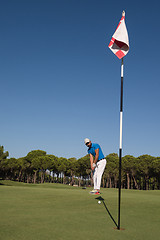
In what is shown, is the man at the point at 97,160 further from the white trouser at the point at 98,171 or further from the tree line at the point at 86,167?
the tree line at the point at 86,167

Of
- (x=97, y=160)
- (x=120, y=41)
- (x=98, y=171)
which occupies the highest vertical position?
(x=120, y=41)

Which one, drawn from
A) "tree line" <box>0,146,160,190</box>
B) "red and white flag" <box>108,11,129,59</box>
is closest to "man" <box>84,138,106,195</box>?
"red and white flag" <box>108,11,129,59</box>

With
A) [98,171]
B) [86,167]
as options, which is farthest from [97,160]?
[86,167]

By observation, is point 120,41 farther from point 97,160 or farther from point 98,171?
point 98,171

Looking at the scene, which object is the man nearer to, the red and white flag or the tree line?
the red and white flag

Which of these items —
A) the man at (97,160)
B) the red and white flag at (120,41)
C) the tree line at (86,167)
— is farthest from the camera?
the tree line at (86,167)

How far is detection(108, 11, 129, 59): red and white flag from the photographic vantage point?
7797 millimetres

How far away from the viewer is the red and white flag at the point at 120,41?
7797 millimetres

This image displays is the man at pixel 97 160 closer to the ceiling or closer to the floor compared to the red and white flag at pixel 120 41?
closer to the floor

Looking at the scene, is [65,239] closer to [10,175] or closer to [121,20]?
[121,20]

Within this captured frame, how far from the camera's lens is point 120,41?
7855mm

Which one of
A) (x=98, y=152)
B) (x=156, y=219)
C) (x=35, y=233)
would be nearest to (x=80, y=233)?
(x=35, y=233)

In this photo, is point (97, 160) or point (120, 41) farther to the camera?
point (97, 160)

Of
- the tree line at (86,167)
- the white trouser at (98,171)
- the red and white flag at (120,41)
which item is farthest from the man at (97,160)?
the tree line at (86,167)
